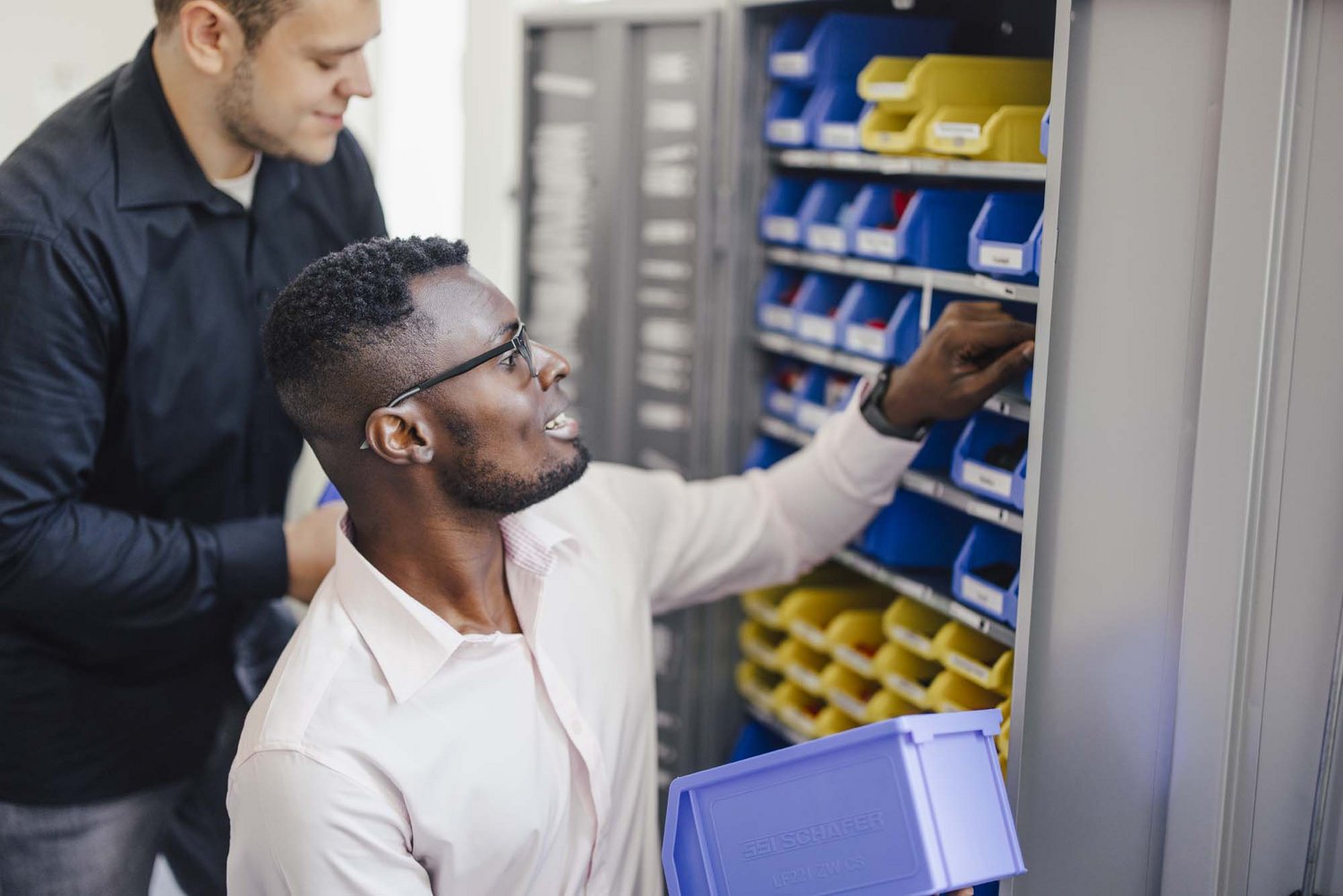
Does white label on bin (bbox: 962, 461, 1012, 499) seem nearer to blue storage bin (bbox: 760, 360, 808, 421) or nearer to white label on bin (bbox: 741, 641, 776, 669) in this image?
blue storage bin (bbox: 760, 360, 808, 421)

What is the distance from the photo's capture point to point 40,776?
6.53 feet

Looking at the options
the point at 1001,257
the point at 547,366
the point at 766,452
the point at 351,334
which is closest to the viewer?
the point at 351,334

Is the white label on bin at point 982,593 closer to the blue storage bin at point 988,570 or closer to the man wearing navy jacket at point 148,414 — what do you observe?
the blue storage bin at point 988,570

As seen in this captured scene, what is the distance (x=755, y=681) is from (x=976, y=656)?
73cm

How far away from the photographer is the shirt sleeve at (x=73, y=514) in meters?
1.80

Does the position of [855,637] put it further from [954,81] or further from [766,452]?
[954,81]

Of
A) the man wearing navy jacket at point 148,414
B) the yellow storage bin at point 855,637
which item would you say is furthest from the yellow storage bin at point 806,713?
the man wearing navy jacket at point 148,414

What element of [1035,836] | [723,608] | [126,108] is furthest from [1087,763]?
[126,108]

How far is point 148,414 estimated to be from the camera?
198 cm

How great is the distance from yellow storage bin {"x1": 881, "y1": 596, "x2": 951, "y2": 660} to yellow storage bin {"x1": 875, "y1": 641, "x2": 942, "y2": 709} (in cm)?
1

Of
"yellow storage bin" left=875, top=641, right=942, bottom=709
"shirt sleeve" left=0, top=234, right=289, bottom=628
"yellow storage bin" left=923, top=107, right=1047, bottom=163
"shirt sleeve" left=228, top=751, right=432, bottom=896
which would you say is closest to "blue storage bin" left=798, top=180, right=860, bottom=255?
"yellow storage bin" left=923, top=107, right=1047, bottom=163

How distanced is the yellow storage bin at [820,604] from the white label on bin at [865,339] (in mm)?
511

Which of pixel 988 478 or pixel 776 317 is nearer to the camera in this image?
pixel 988 478

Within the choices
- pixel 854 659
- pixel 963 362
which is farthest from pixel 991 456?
pixel 854 659
